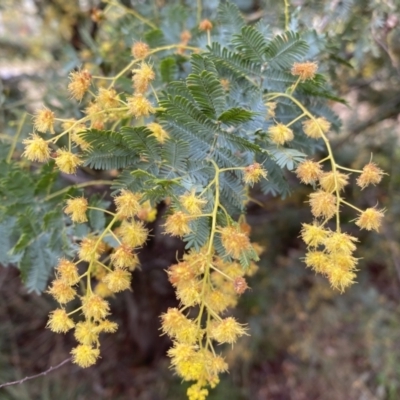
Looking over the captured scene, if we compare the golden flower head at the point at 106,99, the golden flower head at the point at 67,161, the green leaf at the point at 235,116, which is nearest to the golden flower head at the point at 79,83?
the golden flower head at the point at 106,99

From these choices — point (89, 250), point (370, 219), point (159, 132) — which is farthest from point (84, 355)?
point (370, 219)

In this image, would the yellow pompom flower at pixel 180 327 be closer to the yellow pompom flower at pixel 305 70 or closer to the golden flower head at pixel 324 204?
the golden flower head at pixel 324 204

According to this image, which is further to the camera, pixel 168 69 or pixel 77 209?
pixel 168 69

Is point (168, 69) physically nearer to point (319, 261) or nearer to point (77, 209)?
point (77, 209)

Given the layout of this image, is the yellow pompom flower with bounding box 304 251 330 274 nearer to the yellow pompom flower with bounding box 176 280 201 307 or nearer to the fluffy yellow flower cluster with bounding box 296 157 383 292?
the fluffy yellow flower cluster with bounding box 296 157 383 292

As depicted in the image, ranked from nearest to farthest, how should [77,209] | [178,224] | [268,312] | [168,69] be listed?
[178,224]
[77,209]
[168,69]
[268,312]

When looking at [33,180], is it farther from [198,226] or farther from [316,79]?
[316,79]

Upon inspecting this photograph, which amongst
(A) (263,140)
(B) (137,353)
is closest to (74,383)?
(B) (137,353)

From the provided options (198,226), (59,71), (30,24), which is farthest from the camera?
(30,24)
